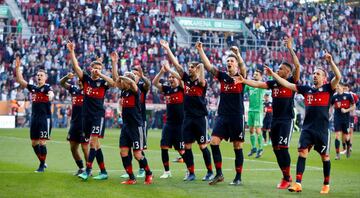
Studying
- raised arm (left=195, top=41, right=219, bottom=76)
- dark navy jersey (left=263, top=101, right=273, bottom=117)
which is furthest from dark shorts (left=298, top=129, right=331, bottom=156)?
dark navy jersey (left=263, top=101, right=273, bottom=117)

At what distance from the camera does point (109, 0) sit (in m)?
52.5

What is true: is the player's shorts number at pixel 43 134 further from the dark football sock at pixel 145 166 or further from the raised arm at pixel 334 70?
the raised arm at pixel 334 70

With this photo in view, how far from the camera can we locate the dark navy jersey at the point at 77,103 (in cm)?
1811

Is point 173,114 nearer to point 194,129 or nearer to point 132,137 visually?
point 194,129

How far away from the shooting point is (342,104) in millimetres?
25391

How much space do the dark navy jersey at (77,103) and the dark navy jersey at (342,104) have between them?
32.9 ft

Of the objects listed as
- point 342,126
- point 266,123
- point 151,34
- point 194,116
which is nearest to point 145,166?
point 194,116

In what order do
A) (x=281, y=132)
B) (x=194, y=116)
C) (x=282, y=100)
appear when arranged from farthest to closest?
(x=194, y=116), (x=282, y=100), (x=281, y=132)

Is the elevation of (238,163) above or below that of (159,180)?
above

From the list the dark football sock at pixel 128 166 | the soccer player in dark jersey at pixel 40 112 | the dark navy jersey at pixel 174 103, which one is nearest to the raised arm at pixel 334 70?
the dark football sock at pixel 128 166

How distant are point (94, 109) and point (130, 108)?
0.92 meters

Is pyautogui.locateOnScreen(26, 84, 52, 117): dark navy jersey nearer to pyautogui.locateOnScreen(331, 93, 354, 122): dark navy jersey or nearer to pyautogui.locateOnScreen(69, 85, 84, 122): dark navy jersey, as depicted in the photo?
pyautogui.locateOnScreen(69, 85, 84, 122): dark navy jersey

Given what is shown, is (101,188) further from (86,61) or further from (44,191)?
(86,61)

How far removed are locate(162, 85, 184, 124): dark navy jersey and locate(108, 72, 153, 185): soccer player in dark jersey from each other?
6.26ft
